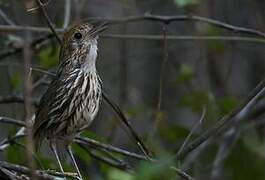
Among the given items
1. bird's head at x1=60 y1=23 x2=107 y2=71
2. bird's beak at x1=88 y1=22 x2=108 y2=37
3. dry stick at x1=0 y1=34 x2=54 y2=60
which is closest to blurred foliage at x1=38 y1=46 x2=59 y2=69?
dry stick at x1=0 y1=34 x2=54 y2=60

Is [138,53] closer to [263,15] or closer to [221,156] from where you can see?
[263,15]

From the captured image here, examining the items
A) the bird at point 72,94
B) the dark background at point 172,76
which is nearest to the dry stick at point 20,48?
the dark background at point 172,76

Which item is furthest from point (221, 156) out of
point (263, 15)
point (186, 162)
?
point (263, 15)

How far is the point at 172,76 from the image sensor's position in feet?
37.6

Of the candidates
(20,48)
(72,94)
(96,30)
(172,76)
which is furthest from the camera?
(172,76)

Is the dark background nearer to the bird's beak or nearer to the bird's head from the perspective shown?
the bird's head

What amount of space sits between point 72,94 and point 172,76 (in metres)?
5.20

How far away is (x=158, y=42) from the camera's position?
421 inches

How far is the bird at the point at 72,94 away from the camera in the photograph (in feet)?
20.6

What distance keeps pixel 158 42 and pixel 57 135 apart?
14.1ft

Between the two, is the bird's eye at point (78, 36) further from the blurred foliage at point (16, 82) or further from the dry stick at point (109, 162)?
the blurred foliage at point (16, 82)

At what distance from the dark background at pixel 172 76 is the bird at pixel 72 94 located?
9.6 inches

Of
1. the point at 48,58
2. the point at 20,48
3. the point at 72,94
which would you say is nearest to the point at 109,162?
the point at 72,94

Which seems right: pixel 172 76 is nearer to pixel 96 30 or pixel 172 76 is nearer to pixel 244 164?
pixel 244 164
